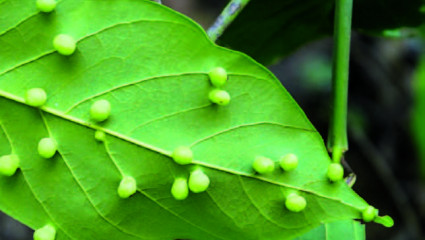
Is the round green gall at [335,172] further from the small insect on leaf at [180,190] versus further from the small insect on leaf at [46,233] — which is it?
the small insect on leaf at [46,233]

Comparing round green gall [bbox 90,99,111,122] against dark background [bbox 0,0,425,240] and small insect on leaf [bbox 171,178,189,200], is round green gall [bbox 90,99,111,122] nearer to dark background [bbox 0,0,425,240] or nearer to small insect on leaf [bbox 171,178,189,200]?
small insect on leaf [bbox 171,178,189,200]

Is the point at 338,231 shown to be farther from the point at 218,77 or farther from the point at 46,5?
the point at 46,5

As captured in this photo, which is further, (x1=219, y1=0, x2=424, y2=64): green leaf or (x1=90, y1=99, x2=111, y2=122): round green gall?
(x1=219, y1=0, x2=424, y2=64): green leaf

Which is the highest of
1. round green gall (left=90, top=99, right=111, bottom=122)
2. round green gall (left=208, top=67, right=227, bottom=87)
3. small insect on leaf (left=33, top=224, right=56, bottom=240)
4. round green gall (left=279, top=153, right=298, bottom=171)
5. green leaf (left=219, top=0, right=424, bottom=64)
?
green leaf (left=219, top=0, right=424, bottom=64)

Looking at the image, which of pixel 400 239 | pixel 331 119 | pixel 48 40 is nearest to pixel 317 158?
pixel 331 119

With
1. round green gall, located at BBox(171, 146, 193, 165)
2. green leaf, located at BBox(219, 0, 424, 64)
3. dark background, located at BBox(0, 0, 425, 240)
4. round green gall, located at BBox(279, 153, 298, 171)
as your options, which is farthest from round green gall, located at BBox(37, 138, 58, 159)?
dark background, located at BBox(0, 0, 425, 240)

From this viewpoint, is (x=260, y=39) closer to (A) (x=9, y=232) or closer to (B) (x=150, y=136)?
(B) (x=150, y=136)
